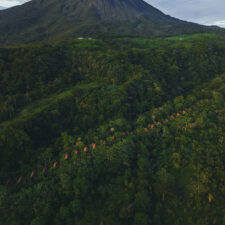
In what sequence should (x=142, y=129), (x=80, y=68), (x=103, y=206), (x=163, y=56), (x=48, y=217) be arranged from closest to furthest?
(x=48, y=217), (x=103, y=206), (x=142, y=129), (x=80, y=68), (x=163, y=56)

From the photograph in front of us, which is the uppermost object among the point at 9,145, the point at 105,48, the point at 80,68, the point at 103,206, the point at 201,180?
the point at 105,48

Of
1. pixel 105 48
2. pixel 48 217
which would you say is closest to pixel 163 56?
pixel 105 48

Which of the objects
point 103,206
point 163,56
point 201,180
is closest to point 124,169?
point 103,206

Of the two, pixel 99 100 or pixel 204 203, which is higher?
pixel 99 100

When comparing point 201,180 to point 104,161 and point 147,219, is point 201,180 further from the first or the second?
point 104,161

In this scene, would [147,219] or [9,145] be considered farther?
[9,145]

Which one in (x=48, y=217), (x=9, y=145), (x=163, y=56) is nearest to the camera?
(x=48, y=217)
